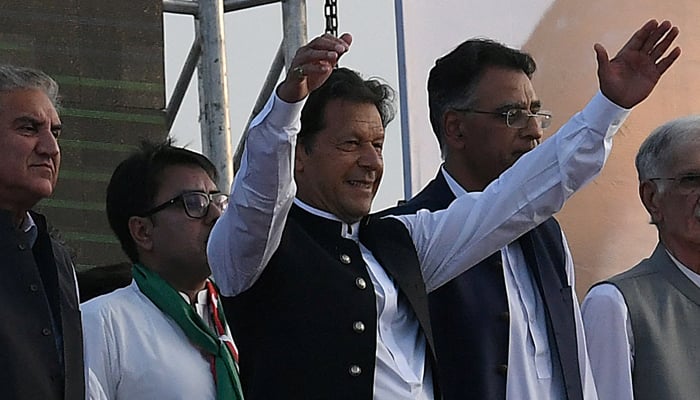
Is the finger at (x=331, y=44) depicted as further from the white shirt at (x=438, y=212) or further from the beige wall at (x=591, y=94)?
the beige wall at (x=591, y=94)

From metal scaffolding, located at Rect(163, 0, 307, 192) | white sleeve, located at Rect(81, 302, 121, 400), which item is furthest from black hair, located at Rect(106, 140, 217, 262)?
metal scaffolding, located at Rect(163, 0, 307, 192)

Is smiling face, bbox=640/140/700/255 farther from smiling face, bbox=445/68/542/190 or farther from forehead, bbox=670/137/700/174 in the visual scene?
smiling face, bbox=445/68/542/190

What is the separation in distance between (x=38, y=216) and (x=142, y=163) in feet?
1.73

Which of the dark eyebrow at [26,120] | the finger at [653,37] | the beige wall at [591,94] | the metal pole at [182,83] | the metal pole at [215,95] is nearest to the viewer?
the finger at [653,37]

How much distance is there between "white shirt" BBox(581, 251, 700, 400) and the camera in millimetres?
3793

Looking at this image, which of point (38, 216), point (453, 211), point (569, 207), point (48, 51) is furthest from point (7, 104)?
point (569, 207)

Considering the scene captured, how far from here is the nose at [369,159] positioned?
3355 millimetres

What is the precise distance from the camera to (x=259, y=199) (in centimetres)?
308

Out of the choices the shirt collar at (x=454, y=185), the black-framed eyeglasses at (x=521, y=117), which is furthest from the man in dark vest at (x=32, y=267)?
the black-framed eyeglasses at (x=521, y=117)

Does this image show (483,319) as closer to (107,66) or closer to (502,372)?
→ (502,372)

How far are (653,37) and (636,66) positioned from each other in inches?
2.7

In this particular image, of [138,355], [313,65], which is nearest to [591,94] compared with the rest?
[138,355]

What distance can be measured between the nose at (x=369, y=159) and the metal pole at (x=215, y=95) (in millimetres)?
1621

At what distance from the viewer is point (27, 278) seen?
334 cm
